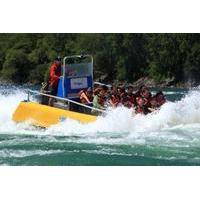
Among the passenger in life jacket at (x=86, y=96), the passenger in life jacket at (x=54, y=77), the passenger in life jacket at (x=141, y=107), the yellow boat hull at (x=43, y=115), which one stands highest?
the passenger in life jacket at (x=54, y=77)

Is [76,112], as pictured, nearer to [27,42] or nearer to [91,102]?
[91,102]

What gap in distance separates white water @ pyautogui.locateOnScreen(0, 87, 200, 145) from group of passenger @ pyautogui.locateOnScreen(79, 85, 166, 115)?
18cm

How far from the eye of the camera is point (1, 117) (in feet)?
45.9

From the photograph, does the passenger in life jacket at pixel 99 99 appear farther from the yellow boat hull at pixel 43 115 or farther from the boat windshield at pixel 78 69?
the boat windshield at pixel 78 69

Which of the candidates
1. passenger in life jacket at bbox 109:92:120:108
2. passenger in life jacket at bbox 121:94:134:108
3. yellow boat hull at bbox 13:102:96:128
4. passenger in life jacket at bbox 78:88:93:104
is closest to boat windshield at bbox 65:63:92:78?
passenger in life jacket at bbox 78:88:93:104

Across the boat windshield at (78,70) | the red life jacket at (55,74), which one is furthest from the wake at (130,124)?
the boat windshield at (78,70)

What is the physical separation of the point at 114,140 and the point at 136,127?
973mm

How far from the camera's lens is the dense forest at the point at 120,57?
77.2 ft

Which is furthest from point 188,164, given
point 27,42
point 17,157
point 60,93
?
point 27,42

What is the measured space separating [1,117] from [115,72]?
1329 centimetres

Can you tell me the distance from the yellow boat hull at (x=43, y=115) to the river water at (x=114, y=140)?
95mm

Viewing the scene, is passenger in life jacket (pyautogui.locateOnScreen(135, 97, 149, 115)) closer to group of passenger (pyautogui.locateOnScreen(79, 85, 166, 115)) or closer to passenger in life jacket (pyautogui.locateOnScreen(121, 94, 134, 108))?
group of passenger (pyautogui.locateOnScreen(79, 85, 166, 115))

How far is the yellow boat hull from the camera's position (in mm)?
12101

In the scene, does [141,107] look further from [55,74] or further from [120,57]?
[120,57]
